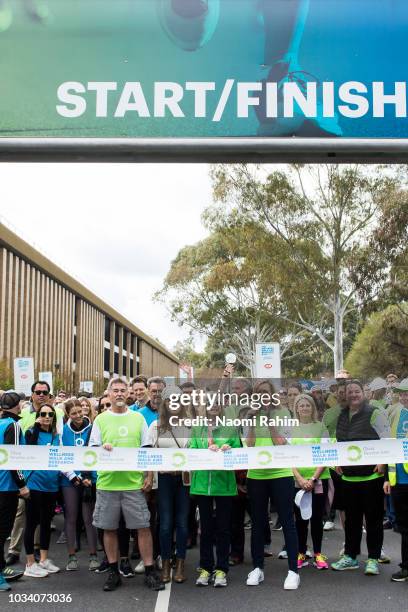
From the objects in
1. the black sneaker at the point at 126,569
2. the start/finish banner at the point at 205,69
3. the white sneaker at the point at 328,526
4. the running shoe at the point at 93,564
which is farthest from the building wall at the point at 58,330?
the start/finish banner at the point at 205,69

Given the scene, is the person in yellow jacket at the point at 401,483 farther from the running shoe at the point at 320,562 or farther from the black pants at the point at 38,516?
the black pants at the point at 38,516

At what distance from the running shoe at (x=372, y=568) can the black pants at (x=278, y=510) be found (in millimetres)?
866

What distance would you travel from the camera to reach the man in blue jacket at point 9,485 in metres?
6.79

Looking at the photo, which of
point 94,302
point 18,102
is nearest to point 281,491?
point 18,102

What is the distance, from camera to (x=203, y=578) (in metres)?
6.90

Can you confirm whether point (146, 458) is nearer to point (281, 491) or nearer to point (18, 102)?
point (281, 491)

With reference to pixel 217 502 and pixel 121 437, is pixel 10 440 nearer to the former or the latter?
pixel 121 437

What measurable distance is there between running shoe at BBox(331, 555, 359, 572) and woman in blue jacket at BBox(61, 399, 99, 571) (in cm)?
255

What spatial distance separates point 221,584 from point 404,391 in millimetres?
2582

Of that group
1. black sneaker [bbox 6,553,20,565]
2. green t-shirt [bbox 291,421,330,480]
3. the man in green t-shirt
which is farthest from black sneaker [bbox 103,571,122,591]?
green t-shirt [bbox 291,421,330,480]

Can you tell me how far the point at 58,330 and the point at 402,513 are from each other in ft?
136

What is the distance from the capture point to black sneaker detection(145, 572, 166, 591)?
6727 millimetres

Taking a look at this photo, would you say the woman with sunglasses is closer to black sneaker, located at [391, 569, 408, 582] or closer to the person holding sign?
the person holding sign

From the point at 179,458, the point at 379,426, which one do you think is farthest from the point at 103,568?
the point at 379,426
